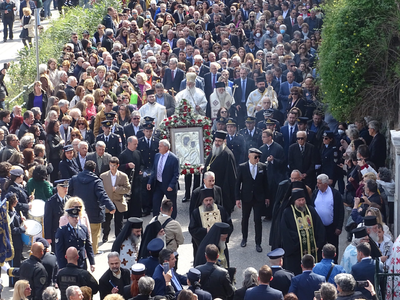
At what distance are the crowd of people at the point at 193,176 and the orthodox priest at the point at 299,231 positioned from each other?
2 centimetres

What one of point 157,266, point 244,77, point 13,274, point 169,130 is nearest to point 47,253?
point 13,274

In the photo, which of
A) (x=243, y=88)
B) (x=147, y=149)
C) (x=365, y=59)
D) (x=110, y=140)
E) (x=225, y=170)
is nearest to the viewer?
(x=365, y=59)

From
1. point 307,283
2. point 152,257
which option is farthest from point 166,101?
point 307,283

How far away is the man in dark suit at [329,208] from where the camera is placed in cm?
1201

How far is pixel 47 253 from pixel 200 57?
1111 centimetres

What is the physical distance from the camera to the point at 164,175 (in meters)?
14.1

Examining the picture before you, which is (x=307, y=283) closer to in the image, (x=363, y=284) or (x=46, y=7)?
(x=363, y=284)

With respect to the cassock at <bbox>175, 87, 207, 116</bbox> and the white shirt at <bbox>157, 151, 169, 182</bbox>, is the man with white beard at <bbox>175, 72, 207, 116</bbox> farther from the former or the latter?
the white shirt at <bbox>157, 151, 169, 182</bbox>

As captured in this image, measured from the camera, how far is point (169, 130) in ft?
50.9

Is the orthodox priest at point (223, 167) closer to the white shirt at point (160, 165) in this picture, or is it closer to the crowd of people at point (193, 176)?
the crowd of people at point (193, 176)

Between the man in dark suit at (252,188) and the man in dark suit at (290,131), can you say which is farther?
the man in dark suit at (290,131)

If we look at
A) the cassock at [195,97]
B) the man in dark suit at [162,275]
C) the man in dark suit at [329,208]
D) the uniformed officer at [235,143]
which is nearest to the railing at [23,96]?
the cassock at [195,97]

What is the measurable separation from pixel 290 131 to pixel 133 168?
12.4 ft

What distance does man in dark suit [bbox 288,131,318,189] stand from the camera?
1475cm
